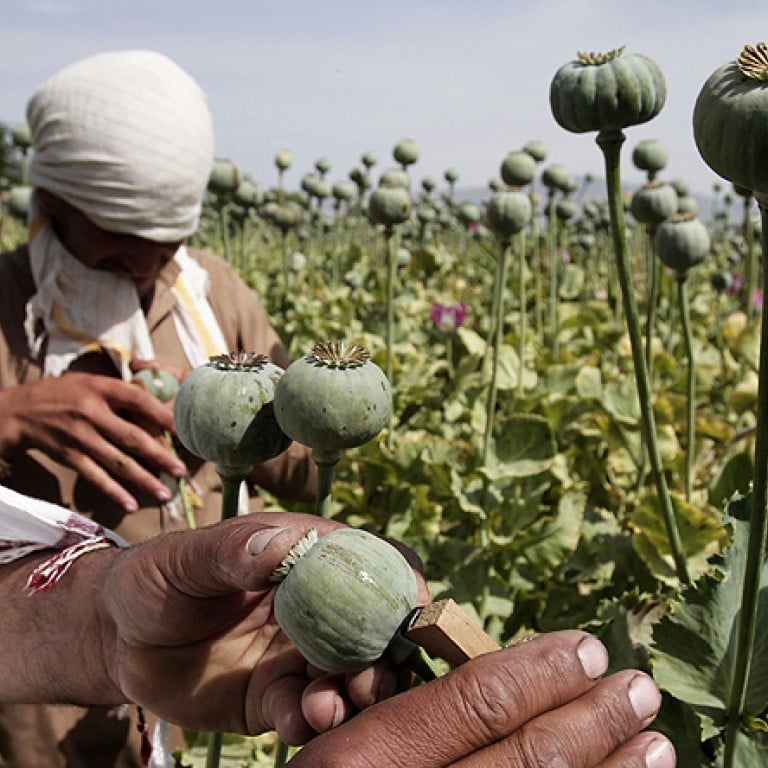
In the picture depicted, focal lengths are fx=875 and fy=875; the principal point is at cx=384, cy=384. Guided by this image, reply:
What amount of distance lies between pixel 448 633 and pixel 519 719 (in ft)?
0.32

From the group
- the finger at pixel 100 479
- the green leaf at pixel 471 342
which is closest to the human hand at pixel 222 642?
the finger at pixel 100 479

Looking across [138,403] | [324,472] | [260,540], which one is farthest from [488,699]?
[138,403]

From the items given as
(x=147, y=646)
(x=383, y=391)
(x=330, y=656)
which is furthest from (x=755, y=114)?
(x=147, y=646)

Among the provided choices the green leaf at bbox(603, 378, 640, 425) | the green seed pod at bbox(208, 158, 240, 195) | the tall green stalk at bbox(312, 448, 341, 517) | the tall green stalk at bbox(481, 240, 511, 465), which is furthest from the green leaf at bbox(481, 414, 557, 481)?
the green seed pod at bbox(208, 158, 240, 195)

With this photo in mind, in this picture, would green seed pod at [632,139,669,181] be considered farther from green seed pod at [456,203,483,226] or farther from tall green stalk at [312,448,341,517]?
green seed pod at [456,203,483,226]

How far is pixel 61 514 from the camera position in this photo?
3.62 feet

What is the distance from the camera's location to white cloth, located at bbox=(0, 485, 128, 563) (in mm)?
1085

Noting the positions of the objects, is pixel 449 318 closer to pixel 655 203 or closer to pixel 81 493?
pixel 655 203

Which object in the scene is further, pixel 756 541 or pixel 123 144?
pixel 123 144

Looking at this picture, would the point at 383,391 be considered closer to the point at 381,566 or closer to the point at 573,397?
the point at 381,566

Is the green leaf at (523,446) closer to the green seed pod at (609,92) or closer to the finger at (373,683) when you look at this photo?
the green seed pod at (609,92)

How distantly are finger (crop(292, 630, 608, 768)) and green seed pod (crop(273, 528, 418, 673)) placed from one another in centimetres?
5

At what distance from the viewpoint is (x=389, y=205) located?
7.35ft

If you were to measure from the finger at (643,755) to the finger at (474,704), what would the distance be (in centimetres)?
5
